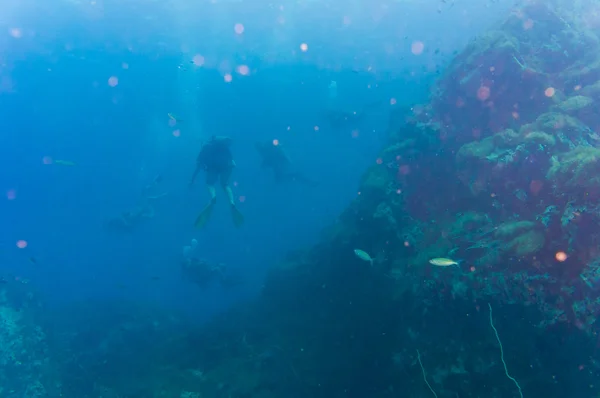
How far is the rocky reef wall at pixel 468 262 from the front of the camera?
5.76m

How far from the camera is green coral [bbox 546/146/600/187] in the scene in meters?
5.97

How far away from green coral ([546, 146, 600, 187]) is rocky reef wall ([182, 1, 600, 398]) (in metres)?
0.03

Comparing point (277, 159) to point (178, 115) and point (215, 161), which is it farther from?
point (178, 115)

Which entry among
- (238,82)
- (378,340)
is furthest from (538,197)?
(238,82)

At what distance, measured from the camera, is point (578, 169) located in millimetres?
6121

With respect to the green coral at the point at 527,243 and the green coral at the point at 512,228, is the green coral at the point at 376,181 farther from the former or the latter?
the green coral at the point at 527,243

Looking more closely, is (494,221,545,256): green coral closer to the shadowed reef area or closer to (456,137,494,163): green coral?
the shadowed reef area

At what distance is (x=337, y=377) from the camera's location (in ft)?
28.2

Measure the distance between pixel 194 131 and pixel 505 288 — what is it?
57.9m

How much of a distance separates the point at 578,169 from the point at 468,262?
272 centimetres

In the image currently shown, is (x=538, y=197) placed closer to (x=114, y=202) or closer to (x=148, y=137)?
(x=114, y=202)

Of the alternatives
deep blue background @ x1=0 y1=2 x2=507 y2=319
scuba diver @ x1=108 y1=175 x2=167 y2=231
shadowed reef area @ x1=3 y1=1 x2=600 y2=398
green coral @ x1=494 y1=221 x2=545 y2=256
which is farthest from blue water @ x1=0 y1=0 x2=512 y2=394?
green coral @ x1=494 y1=221 x2=545 y2=256

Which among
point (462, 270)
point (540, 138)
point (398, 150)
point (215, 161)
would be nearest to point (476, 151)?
point (540, 138)

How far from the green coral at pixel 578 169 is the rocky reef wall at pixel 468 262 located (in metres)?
0.03
